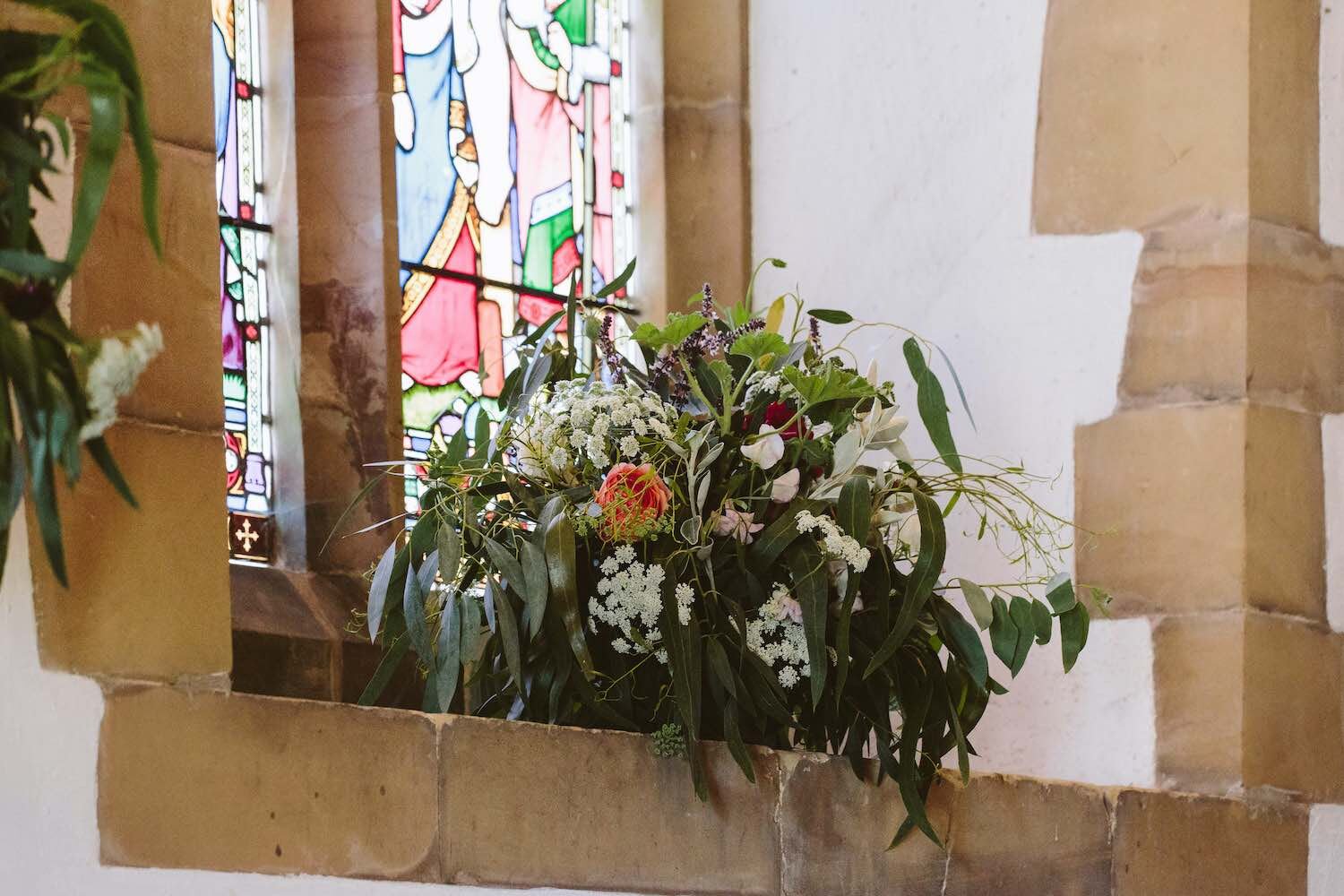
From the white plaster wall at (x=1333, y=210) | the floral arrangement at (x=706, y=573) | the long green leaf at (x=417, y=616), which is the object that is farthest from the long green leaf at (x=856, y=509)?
the white plaster wall at (x=1333, y=210)

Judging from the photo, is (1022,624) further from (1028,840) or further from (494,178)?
→ (494,178)

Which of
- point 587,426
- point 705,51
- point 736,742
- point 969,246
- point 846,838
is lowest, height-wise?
point 846,838

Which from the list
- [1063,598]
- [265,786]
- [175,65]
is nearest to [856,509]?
[1063,598]

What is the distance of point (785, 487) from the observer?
201 centimetres

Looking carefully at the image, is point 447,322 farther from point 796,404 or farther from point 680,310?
point 796,404

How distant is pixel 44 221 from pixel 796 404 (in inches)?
33.3

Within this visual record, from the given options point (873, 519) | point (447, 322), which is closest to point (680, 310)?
point (447, 322)

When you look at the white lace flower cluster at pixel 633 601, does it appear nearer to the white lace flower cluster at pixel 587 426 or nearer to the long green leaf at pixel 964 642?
the white lace flower cluster at pixel 587 426

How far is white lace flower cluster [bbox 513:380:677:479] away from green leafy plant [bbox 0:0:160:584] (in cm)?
81

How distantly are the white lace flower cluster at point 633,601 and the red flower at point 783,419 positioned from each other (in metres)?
0.22

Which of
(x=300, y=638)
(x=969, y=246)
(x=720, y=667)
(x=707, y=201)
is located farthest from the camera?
(x=707, y=201)

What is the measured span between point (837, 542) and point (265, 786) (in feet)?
2.03

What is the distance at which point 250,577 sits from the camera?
8.30ft

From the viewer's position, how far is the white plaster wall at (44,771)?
145 centimetres
